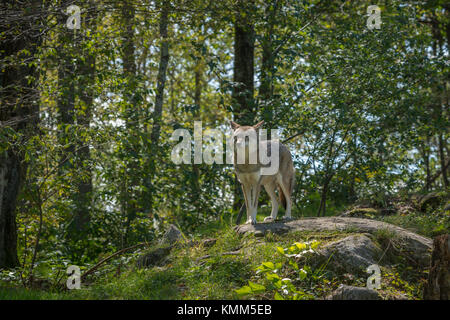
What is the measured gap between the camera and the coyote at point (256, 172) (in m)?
7.75

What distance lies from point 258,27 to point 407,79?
153 inches

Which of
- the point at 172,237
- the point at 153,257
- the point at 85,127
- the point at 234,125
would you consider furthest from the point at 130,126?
the point at 153,257

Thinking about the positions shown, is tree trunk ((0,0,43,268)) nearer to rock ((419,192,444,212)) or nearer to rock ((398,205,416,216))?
rock ((398,205,416,216))

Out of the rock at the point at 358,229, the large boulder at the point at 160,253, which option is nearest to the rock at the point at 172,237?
the large boulder at the point at 160,253

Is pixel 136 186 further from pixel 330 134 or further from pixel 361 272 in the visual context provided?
pixel 361 272

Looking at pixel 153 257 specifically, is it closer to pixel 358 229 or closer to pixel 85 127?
pixel 85 127

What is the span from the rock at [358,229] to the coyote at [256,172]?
1.65 feet

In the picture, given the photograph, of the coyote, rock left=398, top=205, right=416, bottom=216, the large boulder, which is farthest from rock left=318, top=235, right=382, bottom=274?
rock left=398, top=205, right=416, bottom=216

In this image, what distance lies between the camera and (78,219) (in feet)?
35.9

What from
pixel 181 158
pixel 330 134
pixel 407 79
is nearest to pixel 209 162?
pixel 181 158

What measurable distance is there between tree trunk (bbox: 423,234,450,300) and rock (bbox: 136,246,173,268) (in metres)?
3.90

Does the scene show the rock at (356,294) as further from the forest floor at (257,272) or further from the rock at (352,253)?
the rock at (352,253)

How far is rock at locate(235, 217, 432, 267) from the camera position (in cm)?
642

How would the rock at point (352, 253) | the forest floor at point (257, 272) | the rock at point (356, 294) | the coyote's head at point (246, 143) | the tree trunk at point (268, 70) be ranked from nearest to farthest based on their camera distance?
the rock at point (356, 294), the forest floor at point (257, 272), the rock at point (352, 253), the coyote's head at point (246, 143), the tree trunk at point (268, 70)
